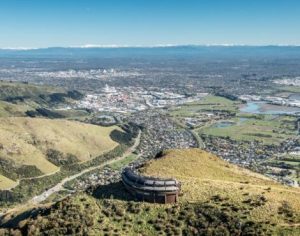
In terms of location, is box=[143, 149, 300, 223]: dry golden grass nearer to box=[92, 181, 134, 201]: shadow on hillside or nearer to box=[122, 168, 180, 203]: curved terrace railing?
box=[122, 168, 180, 203]: curved terrace railing

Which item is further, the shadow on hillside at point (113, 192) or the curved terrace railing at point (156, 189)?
the shadow on hillside at point (113, 192)

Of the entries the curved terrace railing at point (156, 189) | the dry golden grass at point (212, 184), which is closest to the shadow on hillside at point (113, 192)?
the curved terrace railing at point (156, 189)

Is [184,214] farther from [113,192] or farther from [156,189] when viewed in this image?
[113,192]

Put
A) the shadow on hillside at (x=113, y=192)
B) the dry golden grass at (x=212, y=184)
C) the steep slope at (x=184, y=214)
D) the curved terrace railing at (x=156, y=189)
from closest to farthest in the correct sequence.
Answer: the steep slope at (x=184, y=214) → the dry golden grass at (x=212, y=184) → the curved terrace railing at (x=156, y=189) → the shadow on hillside at (x=113, y=192)

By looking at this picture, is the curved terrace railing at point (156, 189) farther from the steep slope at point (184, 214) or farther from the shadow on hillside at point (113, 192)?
the shadow on hillside at point (113, 192)

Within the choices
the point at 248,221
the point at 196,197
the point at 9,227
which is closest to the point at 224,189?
the point at 196,197

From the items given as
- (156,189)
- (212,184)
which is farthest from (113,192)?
(212,184)
